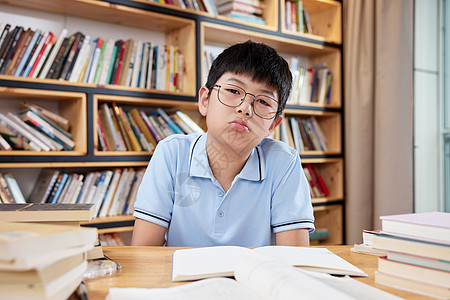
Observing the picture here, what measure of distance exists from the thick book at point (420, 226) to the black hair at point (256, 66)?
764mm

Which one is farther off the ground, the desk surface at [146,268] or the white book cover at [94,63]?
the white book cover at [94,63]

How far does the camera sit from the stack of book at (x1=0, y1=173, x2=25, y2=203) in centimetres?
188

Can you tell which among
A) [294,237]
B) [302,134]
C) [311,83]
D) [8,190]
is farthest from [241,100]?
[311,83]

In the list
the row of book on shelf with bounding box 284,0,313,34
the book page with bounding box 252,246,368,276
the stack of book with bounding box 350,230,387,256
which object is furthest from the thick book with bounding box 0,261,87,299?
the row of book on shelf with bounding box 284,0,313,34

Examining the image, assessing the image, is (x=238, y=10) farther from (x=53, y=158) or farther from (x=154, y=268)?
(x=154, y=268)

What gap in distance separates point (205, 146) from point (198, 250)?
583 millimetres

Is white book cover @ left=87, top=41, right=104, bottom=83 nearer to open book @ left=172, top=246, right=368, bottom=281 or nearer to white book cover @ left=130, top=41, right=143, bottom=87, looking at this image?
white book cover @ left=130, top=41, right=143, bottom=87

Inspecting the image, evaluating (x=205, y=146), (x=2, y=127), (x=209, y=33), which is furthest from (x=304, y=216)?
(x=209, y=33)

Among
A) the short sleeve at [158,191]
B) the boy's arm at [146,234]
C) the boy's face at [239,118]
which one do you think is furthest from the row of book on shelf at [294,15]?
the boy's arm at [146,234]

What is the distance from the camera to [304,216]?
4.20 ft

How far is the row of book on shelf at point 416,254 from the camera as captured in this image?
593 mm

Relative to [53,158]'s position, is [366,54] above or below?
above

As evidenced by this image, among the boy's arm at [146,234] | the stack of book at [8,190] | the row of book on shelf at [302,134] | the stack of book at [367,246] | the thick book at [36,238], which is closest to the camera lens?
the thick book at [36,238]

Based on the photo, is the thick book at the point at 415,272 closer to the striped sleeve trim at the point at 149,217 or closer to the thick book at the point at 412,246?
the thick book at the point at 412,246
